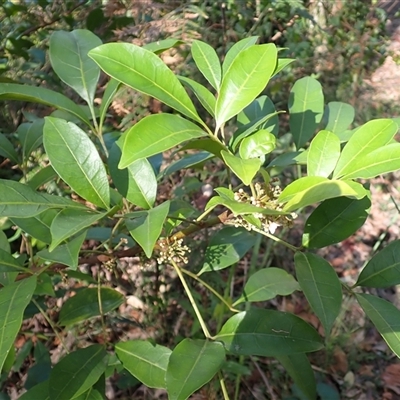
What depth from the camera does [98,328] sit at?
162 centimetres

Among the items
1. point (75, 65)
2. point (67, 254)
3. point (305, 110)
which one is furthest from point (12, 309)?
point (305, 110)

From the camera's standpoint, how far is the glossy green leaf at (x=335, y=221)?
66 centimetres

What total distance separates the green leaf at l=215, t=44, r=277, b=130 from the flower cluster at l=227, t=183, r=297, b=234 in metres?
0.09

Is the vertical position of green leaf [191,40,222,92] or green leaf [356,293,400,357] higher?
green leaf [191,40,222,92]

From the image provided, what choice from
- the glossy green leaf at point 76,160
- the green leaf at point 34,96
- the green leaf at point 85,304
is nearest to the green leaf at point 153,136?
the glossy green leaf at point 76,160

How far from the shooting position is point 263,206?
53cm

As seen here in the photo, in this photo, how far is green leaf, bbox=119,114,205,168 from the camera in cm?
48

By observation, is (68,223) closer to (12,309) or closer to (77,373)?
(12,309)

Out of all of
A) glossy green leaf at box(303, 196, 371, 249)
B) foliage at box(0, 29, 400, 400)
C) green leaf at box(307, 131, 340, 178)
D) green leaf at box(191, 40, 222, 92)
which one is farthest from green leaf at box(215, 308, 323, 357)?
green leaf at box(191, 40, 222, 92)

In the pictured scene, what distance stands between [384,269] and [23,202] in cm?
49

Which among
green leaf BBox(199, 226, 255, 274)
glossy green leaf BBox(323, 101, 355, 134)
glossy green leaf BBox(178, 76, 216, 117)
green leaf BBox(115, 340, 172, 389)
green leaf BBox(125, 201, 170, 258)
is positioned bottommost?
green leaf BBox(115, 340, 172, 389)

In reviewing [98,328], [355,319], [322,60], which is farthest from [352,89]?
[98,328]

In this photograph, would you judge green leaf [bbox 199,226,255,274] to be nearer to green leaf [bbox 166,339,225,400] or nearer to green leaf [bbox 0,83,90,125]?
green leaf [bbox 166,339,225,400]

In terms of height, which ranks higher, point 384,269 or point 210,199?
point 210,199
